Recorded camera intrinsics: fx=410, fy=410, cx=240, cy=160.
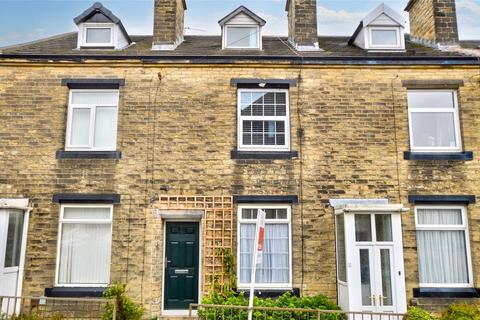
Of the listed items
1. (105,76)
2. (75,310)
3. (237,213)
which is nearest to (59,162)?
(105,76)

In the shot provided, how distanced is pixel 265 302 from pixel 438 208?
541 cm

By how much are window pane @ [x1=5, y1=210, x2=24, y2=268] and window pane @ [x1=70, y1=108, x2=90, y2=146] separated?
2412mm

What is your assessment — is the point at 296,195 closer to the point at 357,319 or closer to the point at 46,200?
the point at 357,319

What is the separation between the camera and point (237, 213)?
1112 cm

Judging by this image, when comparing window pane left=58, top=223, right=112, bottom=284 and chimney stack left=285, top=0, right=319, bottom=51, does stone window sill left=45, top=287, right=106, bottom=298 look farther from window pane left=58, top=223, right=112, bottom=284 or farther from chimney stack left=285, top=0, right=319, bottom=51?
chimney stack left=285, top=0, right=319, bottom=51

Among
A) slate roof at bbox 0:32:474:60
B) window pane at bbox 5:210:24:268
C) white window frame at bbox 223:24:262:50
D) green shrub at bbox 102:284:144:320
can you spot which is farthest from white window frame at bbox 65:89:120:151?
green shrub at bbox 102:284:144:320

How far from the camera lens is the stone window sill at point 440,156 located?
1131 centimetres

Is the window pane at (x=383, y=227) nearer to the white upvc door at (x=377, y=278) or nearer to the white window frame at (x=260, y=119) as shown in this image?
the white upvc door at (x=377, y=278)

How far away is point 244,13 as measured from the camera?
13453 millimetres

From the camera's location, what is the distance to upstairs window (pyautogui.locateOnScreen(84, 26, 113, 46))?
12977mm

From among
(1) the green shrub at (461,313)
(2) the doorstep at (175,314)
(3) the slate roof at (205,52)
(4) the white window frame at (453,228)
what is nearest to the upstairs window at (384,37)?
(3) the slate roof at (205,52)

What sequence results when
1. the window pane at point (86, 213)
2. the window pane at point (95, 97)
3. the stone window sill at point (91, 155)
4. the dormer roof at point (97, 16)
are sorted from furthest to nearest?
the dormer roof at point (97, 16) < the window pane at point (95, 97) < the stone window sill at point (91, 155) < the window pane at point (86, 213)

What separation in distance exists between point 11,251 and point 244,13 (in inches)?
384

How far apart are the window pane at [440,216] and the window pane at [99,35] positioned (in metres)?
10.7
